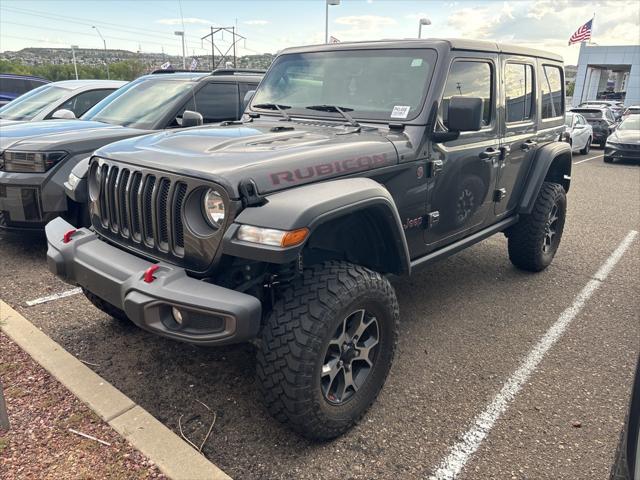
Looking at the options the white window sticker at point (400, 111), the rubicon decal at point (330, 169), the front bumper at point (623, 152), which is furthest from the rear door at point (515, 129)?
the front bumper at point (623, 152)

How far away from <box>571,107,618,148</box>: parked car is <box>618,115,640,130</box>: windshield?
9.45 feet

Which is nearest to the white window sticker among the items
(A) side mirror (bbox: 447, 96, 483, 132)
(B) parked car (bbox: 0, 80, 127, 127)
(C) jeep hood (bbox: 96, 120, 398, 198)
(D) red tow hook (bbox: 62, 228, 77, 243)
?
(C) jeep hood (bbox: 96, 120, 398, 198)

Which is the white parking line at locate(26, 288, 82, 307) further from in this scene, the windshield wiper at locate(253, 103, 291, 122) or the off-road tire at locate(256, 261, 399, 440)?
the off-road tire at locate(256, 261, 399, 440)

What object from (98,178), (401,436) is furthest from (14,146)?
(401,436)

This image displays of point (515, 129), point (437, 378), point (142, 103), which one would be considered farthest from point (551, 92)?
point (142, 103)

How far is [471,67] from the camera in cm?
350

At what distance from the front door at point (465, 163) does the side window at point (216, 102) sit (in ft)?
10.4

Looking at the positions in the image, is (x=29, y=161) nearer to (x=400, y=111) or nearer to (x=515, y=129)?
(x=400, y=111)

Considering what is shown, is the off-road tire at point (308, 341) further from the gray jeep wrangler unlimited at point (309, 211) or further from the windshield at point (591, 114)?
the windshield at point (591, 114)

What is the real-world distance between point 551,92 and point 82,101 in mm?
6243

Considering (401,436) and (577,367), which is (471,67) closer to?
(577,367)

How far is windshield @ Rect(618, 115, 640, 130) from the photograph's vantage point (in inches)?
583

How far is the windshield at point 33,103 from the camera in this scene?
675cm

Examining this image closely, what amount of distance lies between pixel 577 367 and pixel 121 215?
3046 mm
